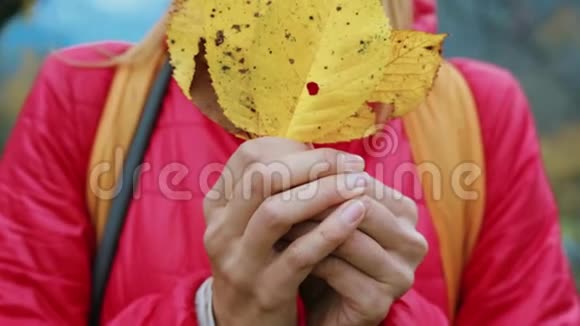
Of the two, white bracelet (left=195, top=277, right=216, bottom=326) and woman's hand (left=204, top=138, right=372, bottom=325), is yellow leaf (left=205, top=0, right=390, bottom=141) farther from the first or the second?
white bracelet (left=195, top=277, right=216, bottom=326)

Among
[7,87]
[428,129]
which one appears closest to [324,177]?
[428,129]

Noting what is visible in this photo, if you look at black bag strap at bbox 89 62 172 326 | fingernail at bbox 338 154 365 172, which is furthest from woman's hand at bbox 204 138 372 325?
black bag strap at bbox 89 62 172 326

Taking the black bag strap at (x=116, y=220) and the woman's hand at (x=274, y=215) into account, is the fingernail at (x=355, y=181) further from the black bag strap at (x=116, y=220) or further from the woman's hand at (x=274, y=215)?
the black bag strap at (x=116, y=220)

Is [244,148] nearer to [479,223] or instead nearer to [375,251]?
[375,251]

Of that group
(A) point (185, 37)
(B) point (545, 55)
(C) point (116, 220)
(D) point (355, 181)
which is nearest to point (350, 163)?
(D) point (355, 181)

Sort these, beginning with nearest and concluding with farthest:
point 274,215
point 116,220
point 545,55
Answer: point 274,215 < point 116,220 < point 545,55

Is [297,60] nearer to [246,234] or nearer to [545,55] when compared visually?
[246,234]

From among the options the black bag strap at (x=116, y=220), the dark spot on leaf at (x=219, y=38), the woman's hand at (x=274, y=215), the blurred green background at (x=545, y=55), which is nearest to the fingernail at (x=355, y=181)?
the woman's hand at (x=274, y=215)
